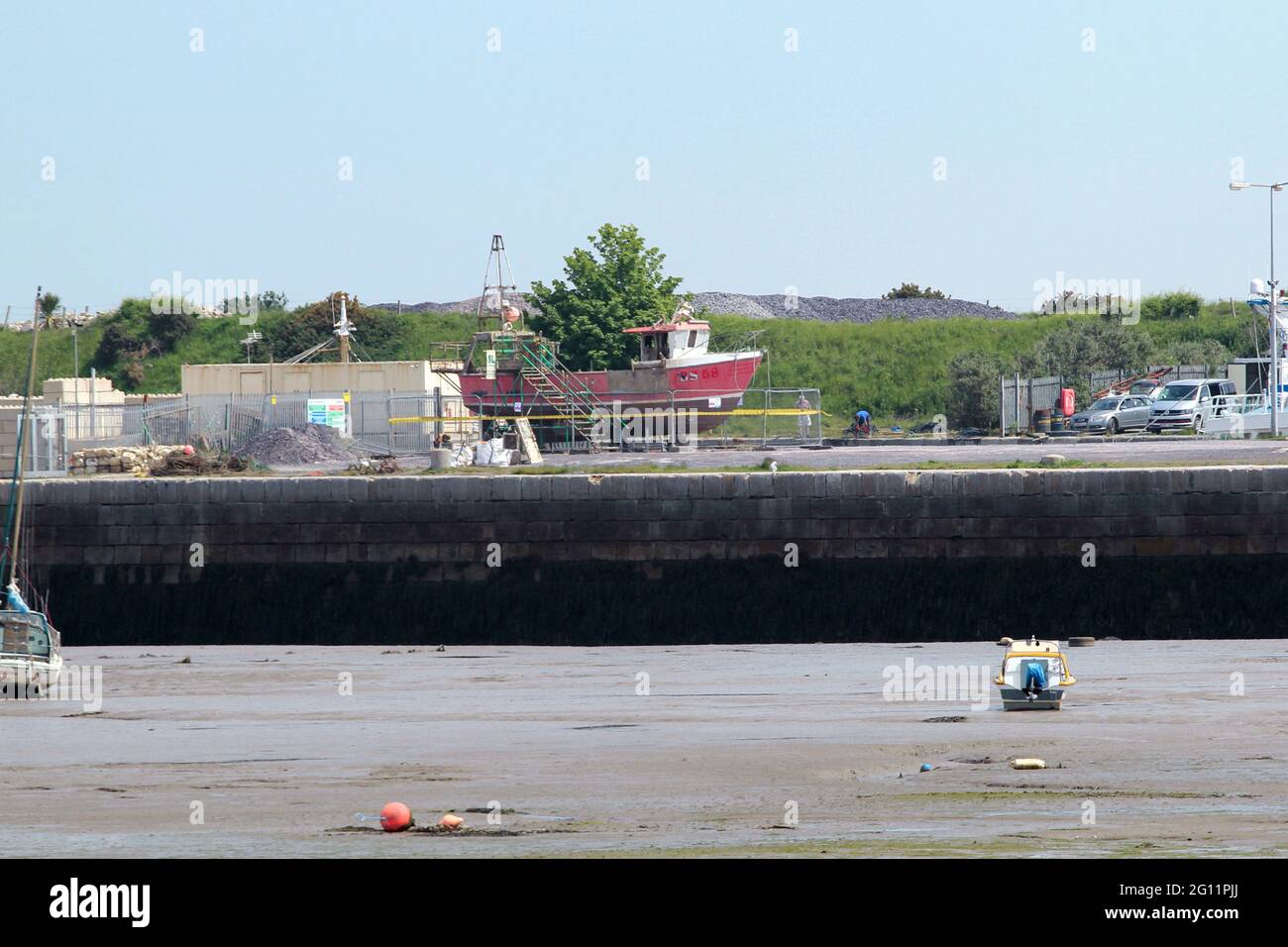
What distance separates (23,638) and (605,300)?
50749 millimetres

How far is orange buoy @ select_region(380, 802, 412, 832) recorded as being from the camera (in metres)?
10.2

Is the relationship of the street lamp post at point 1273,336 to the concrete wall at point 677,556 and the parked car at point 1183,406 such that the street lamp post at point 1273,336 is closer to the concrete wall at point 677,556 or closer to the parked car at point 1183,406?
the parked car at point 1183,406

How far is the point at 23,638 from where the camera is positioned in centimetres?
1856

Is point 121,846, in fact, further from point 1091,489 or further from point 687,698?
point 1091,489

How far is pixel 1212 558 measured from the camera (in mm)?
23297

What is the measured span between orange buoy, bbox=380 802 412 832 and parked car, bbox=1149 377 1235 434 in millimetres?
37212

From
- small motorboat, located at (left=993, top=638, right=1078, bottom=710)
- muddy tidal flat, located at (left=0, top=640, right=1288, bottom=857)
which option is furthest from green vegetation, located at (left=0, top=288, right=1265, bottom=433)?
small motorboat, located at (left=993, top=638, right=1078, bottom=710)

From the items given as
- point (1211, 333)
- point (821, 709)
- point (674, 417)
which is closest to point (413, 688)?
point (821, 709)

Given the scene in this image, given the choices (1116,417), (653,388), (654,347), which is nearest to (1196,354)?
(1116,417)

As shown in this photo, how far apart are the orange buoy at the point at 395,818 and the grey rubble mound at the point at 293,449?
26.9 metres

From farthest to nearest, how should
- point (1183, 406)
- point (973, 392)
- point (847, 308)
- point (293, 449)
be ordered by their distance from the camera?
point (847, 308) < point (973, 392) < point (1183, 406) < point (293, 449)

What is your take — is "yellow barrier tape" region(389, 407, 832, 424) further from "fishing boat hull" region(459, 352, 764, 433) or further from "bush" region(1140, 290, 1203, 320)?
"bush" region(1140, 290, 1203, 320)

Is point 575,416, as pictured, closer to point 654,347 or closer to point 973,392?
point 654,347
